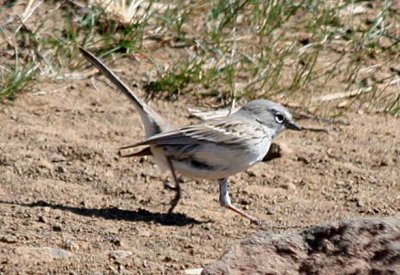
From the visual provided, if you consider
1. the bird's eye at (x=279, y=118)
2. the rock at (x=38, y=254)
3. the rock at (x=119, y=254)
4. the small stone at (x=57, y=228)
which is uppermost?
the bird's eye at (x=279, y=118)

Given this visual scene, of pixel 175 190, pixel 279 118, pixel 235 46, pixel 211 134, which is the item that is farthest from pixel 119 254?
pixel 235 46

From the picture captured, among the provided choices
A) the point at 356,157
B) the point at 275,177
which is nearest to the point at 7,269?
the point at 275,177

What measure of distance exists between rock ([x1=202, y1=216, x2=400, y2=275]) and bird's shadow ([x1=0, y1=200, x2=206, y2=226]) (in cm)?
175

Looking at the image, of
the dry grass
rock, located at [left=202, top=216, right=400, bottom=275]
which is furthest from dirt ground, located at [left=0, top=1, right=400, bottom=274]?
rock, located at [left=202, top=216, right=400, bottom=275]

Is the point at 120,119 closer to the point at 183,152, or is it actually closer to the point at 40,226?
the point at 183,152

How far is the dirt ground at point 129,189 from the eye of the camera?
7.45 m

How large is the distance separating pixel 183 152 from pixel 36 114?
1580mm

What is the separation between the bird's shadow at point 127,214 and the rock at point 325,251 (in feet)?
5.75

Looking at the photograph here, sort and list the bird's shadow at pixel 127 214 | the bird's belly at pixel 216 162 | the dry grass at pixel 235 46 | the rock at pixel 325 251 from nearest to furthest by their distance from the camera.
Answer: the rock at pixel 325 251, the bird's shadow at pixel 127 214, the bird's belly at pixel 216 162, the dry grass at pixel 235 46

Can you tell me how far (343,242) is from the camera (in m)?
6.43

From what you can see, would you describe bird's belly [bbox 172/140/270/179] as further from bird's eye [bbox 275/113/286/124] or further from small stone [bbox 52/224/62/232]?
small stone [bbox 52/224/62/232]

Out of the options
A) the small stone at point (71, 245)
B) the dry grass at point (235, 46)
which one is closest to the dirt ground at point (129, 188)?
the small stone at point (71, 245)

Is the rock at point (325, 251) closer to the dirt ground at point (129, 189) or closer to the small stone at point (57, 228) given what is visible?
the dirt ground at point (129, 189)

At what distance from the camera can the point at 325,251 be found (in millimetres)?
6457
